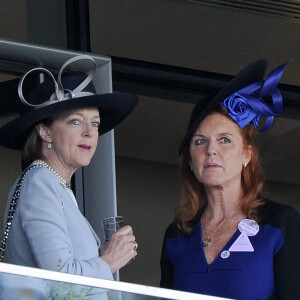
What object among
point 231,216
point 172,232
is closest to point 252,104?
point 231,216

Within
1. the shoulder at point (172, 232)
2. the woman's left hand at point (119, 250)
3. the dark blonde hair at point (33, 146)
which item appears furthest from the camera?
the shoulder at point (172, 232)

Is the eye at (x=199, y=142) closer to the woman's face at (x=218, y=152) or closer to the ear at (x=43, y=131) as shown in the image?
the woman's face at (x=218, y=152)

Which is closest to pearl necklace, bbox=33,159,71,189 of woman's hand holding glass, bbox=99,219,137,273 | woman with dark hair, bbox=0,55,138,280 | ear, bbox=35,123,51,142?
woman with dark hair, bbox=0,55,138,280

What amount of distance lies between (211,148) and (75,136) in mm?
527

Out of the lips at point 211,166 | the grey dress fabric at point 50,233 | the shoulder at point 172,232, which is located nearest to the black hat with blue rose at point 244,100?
the lips at point 211,166

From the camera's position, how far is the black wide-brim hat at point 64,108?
4.03 metres

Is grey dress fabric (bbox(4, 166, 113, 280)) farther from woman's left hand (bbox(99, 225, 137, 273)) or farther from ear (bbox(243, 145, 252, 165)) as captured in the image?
ear (bbox(243, 145, 252, 165))

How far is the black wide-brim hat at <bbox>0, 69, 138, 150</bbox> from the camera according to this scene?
4031 millimetres

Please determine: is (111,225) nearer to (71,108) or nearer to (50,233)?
(50,233)

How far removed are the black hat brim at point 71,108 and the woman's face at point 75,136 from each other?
0.03m

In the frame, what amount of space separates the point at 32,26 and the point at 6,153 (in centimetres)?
58

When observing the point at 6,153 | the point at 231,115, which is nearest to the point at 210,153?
the point at 231,115

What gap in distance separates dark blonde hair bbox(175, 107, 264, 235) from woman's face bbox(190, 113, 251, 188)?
1.0 inches

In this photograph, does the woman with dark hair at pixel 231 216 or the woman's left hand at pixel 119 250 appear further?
the woman with dark hair at pixel 231 216
